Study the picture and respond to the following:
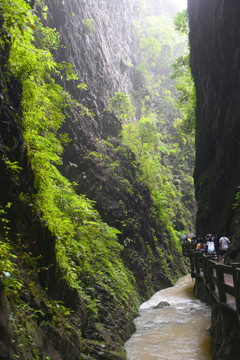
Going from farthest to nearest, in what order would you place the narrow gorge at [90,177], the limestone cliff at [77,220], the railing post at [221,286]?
the railing post at [221,286] < the narrow gorge at [90,177] < the limestone cliff at [77,220]

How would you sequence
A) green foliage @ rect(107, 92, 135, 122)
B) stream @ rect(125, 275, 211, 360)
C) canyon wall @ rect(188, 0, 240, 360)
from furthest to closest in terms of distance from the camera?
green foliage @ rect(107, 92, 135, 122) < canyon wall @ rect(188, 0, 240, 360) < stream @ rect(125, 275, 211, 360)

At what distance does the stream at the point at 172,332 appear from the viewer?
8885mm

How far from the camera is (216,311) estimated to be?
371 inches

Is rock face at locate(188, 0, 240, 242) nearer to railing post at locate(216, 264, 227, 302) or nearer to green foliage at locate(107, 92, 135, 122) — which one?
green foliage at locate(107, 92, 135, 122)

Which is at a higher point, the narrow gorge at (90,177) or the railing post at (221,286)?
the narrow gorge at (90,177)

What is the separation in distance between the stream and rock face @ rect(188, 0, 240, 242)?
175 inches

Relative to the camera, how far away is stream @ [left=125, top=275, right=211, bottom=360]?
29.2ft

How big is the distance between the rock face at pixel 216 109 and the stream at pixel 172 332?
444 cm

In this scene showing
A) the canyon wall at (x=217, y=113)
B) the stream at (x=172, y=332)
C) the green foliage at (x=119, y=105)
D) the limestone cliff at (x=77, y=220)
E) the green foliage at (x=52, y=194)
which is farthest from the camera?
the green foliage at (x=119, y=105)

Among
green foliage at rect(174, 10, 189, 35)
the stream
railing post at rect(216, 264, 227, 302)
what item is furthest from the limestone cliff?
green foliage at rect(174, 10, 189, 35)

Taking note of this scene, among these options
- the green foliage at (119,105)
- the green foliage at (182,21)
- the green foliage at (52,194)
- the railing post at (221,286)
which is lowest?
the railing post at (221,286)

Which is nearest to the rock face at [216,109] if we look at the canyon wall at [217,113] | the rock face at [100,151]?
the canyon wall at [217,113]

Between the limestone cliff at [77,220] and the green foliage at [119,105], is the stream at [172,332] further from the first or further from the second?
the green foliage at [119,105]

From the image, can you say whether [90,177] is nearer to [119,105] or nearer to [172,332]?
[119,105]
